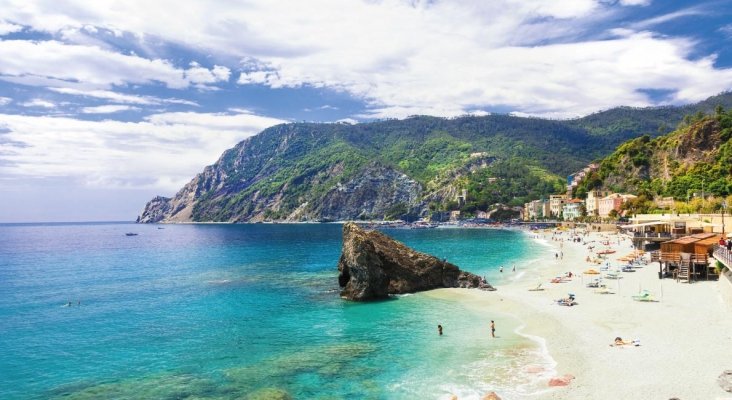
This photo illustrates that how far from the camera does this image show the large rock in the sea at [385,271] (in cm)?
4672

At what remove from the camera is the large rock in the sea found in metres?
46.7

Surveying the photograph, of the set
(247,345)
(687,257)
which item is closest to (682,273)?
(687,257)

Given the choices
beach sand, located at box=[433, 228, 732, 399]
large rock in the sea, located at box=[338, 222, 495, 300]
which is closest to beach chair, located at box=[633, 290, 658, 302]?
beach sand, located at box=[433, 228, 732, 399]

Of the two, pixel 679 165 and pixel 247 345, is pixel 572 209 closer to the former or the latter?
pixel 679 165

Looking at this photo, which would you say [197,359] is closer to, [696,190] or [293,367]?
[293,367]

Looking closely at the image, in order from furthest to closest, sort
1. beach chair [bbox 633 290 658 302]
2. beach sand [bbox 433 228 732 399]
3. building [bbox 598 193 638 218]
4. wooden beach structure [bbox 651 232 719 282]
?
building [bbox 598 193 638 218] < wooden beach structure [bbox 651 232 719 282] < beach chair [bbox 633 290 658 302] < beach sand [bbox 433 228 732 399]

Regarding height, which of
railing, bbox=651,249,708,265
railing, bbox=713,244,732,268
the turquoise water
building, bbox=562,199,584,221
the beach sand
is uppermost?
building, bbox=562,199,584,221

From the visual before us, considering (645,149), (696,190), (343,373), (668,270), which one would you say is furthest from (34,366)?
(645,149)

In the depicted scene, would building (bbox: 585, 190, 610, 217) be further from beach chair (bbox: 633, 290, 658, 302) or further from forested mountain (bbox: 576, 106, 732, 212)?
beach chair (bbox: 633, 290, 658, 302)

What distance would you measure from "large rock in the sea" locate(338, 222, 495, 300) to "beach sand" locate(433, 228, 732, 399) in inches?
101

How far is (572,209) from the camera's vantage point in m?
179

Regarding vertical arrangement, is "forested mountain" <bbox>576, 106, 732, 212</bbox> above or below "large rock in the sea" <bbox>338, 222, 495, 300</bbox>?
above

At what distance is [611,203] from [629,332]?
410 ft

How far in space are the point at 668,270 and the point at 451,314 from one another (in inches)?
1143
